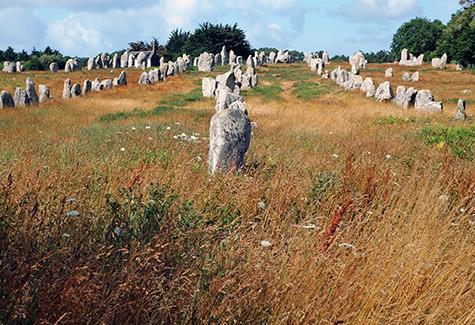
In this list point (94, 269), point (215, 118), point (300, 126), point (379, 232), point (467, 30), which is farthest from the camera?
point (467, 30)

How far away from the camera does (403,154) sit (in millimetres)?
10164

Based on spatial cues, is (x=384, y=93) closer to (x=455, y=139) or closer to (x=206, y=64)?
(x=455, y=139)

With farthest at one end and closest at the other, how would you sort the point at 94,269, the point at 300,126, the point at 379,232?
the point at 300,126, the point at 379,232, the point at 94,269

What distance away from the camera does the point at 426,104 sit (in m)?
24.0

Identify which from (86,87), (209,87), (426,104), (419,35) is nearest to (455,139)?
(426,104)

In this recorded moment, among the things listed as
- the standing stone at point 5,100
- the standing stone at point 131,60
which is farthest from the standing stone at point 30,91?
the standing stone at point 131,60

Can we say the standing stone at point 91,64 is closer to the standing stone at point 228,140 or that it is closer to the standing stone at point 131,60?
the standing stone at point 131,60

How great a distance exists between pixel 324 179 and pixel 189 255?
2.99 meters

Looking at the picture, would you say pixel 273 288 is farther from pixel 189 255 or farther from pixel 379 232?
pixel 379 232

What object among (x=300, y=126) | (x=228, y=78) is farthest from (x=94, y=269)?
(x=228, y=78)

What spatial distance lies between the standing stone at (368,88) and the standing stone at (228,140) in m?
23.5

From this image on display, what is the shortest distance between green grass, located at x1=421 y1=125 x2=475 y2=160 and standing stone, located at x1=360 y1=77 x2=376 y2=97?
1717 centimetres

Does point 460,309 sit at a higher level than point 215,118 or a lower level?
lower

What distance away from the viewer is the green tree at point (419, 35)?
8856 cm
